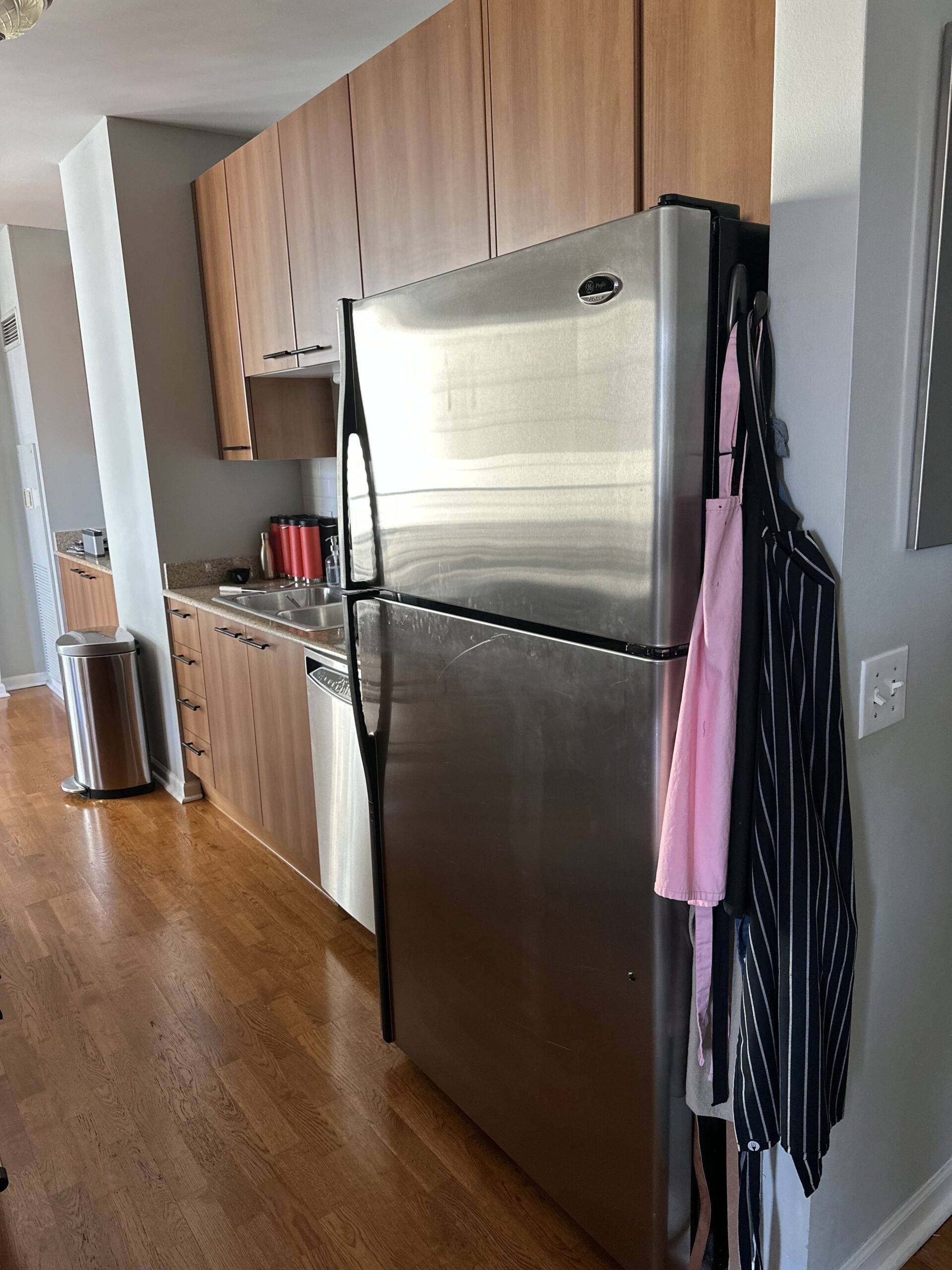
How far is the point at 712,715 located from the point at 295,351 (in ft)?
7.30

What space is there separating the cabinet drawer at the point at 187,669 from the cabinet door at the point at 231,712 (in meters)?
0.06

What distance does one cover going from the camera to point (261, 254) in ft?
10.0

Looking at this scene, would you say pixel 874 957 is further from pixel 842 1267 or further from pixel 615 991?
pixel 842 1267

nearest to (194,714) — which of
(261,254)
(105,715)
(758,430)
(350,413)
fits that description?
(105,715)

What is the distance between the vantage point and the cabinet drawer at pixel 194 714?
3.52 meters

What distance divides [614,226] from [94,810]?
3398 mm

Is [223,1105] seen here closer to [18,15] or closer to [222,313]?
[18,15]

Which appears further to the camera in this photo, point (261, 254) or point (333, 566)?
point (333, 566)

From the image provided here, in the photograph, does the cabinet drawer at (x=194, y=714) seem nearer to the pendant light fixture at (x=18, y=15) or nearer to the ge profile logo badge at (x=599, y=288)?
the pendant light fixture at (x=18, y=15)

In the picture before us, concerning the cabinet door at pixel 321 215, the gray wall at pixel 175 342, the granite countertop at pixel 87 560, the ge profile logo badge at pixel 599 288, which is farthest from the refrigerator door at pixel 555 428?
the granite countertop at pixel 87 560

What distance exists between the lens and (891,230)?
1181 millimetres

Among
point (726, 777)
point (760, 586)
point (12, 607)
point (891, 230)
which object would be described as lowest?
point (12, 607)

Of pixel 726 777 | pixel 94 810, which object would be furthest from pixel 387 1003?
pixel 94 810

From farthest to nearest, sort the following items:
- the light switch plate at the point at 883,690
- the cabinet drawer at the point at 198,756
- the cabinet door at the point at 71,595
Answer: the cabinet door at the point at 71,595
the cabinet drawer at the point at 198,756
the light switch plate at the point at 883,690
